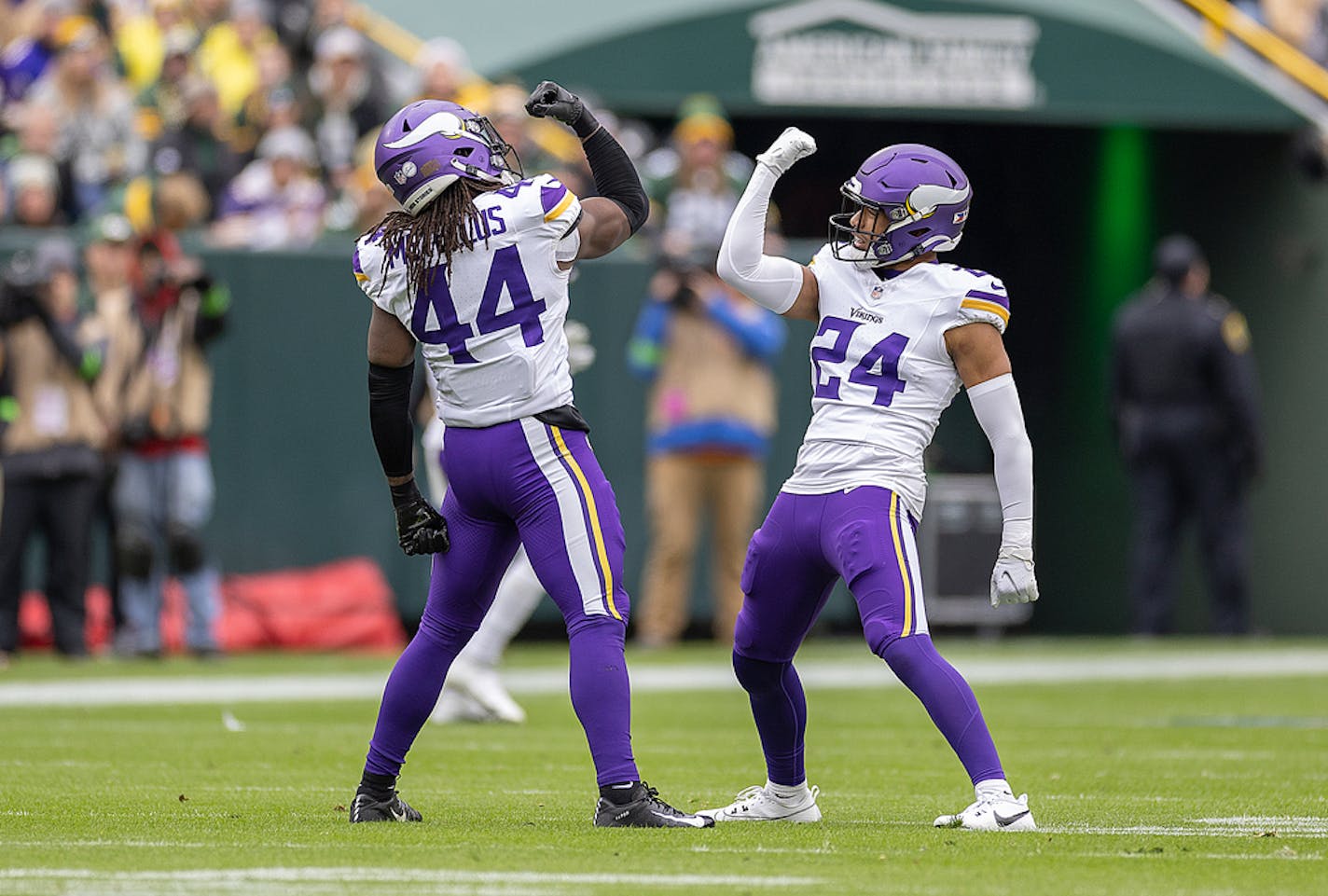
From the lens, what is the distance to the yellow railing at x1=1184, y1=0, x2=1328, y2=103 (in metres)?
17.3

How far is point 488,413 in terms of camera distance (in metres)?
6.09

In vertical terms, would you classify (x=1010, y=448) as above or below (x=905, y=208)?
below

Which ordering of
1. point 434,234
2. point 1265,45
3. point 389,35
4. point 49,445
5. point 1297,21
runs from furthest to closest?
point 1297,21 < point 1265,45 < point 389,35 < point 49,445 < point 434,234

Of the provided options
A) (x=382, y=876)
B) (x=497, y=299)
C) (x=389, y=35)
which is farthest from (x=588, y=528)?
(x=389, y=35)

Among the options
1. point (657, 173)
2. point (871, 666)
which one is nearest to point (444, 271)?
point (871, 666)

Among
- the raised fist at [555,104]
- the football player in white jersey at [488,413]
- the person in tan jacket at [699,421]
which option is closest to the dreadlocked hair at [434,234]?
the football player in white jersey at [488,413]

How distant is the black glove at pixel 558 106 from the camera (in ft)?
20.1

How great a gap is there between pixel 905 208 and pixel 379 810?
209cm

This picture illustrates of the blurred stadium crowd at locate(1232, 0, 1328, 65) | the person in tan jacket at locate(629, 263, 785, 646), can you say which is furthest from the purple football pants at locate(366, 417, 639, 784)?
the blurred stadium crowd at locate(1232, 0, 1328, 65)

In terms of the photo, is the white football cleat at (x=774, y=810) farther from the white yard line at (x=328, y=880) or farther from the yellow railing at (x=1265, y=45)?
the yellow railing at (x=1265, y=45)

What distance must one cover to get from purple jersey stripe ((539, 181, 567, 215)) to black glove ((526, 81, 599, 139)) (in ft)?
0.60

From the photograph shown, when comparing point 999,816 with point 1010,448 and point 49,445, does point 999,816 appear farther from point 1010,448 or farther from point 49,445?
point 49,445

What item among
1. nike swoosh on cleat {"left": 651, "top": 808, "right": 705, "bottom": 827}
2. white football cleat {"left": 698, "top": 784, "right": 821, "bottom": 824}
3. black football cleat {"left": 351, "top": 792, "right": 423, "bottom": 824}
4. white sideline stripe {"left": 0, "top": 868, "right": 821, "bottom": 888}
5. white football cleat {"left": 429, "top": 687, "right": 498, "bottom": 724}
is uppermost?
white sideline stripe {"left": 0, "top": 868, "right": 821, "bottom": 888}

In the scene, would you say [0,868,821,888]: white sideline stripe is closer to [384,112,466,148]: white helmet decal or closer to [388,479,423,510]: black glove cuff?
[388,479,423,510]: black glove cuff
